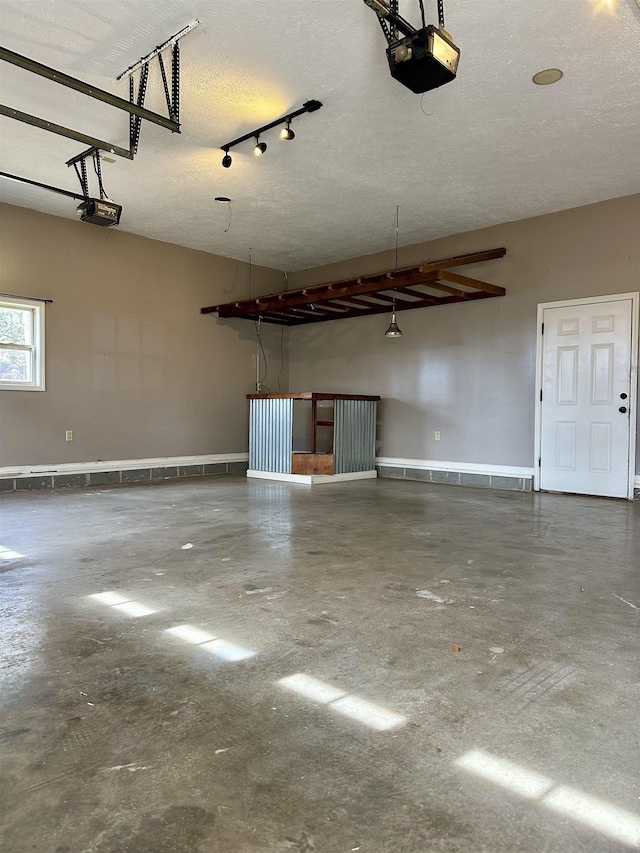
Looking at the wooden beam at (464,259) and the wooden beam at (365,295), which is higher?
the wooden beam at (464,259)

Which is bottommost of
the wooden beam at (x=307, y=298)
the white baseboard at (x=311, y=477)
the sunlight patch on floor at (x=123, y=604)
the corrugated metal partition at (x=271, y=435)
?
the sunlight patch on floor at (x=123, y=604)

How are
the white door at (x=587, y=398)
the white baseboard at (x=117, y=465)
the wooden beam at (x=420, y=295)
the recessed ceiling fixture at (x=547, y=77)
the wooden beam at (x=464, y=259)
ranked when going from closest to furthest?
the recessed ceiling fixture at (x=547, y=77), the wooden beam at (x=464, y=259), the white door at (x=587, y=398), the white baseboard at (x=117, y=465), the wooden beam at (x=420, y=295)

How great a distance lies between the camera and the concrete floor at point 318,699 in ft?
4.09

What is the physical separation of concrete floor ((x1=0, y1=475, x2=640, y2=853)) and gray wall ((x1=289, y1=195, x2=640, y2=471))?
3520mm

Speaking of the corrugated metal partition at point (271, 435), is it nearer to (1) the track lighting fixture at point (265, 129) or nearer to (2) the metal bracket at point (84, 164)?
(1) the track lighting fixture at point (265, 129)

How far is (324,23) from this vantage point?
342cm

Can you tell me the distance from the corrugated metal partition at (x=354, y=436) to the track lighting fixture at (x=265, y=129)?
11.4ft

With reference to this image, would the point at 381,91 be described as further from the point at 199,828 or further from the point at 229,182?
the point at 199,828

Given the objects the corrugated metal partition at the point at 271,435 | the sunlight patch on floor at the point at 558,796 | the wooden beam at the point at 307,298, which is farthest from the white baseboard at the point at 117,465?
the sunlight patch on floor at the point at 558,796

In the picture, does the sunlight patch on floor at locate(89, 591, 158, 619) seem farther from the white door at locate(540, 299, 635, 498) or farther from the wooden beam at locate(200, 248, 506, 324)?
the white door at locate(540, 299, 635, 498)

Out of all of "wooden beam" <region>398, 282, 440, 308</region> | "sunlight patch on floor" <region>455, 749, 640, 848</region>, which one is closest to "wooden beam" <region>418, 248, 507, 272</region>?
"wooden beam" <region>398, 282, 440, 308</region>

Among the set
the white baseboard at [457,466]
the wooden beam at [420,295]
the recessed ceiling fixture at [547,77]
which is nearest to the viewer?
the recessed ceiling fixture at [547,77]

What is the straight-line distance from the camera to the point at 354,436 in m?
7.92

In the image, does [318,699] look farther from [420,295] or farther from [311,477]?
[420,295]
